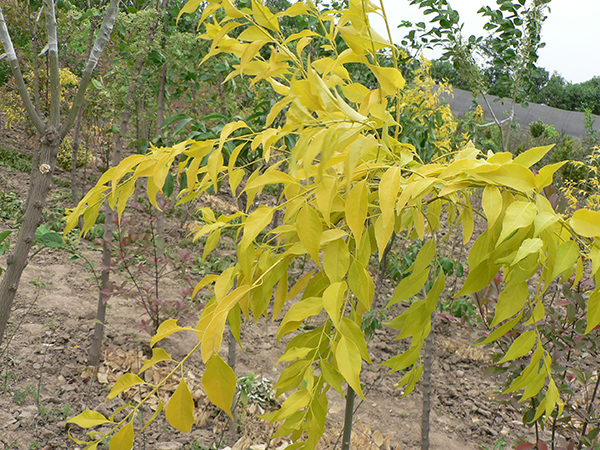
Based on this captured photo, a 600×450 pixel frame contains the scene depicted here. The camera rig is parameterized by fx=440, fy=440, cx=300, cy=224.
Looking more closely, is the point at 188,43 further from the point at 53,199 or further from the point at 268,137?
the point at 53,199

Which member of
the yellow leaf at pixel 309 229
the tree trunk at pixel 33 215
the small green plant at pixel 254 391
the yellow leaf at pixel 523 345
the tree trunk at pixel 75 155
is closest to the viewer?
the yellow leaf at pixel 309 229

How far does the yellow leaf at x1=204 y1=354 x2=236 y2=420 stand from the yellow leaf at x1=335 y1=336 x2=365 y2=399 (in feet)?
0.40

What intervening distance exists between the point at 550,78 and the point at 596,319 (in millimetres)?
32127

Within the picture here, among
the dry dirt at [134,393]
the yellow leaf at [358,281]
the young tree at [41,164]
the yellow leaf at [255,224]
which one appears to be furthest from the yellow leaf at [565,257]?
the dry dirt at [134,393]

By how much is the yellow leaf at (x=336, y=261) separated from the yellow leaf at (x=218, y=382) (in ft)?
0.56

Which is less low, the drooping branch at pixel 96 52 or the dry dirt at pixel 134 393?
the drooping branch at pixel 96 52

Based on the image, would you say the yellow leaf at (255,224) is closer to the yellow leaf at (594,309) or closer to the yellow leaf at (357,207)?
the yellow leaf at (357,207)

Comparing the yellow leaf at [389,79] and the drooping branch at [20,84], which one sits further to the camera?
the drooping branch at [20,84]

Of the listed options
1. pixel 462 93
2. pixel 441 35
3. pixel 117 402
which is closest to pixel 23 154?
pixel 117 402

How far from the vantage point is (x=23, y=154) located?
21.2 ft

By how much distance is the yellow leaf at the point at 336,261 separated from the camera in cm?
56

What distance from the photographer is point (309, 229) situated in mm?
540

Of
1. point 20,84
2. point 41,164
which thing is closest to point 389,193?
point 41,164

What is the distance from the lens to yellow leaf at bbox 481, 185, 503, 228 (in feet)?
1.62
